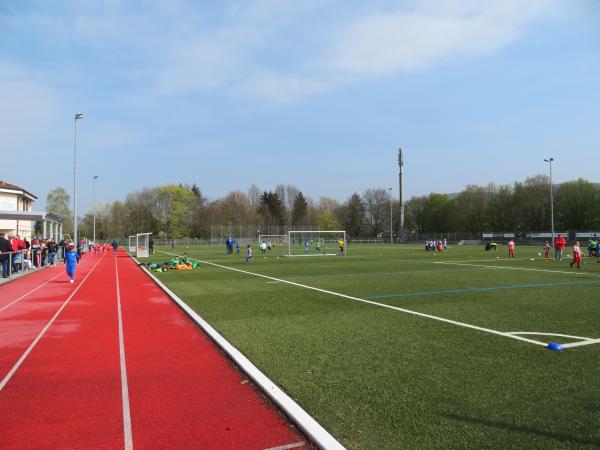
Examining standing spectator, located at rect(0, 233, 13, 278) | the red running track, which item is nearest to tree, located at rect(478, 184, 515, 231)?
standing spectator, located at rect(0, 233, 13, 278)

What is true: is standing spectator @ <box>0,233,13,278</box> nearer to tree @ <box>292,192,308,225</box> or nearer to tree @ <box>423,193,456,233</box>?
tree @ <box>423,193,456,233</box>

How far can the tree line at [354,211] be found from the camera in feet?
261

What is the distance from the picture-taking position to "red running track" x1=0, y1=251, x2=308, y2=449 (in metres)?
3.92

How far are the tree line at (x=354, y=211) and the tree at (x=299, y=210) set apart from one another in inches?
10.4

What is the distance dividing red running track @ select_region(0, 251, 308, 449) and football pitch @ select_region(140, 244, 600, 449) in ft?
1.87

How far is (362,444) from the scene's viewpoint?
142 inches

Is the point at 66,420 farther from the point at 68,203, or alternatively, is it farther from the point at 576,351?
the point at 68,203

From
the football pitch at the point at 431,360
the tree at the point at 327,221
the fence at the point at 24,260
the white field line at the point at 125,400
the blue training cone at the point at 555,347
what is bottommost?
the white field line at the point at 125,400

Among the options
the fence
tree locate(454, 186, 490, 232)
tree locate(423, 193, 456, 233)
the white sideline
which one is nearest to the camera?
the white sideline

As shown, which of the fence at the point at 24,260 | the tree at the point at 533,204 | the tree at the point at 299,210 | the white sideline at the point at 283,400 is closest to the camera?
the white sideline at the point at 283,400

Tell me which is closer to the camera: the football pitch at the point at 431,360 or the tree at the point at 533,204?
the football pitch at the point at 431,360

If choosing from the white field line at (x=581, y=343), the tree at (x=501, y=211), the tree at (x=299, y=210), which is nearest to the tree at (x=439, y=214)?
the tree at (x=501, y=211)

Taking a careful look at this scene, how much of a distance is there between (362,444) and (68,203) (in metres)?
97.6

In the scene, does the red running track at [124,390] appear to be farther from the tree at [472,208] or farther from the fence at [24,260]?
the tree at [472,208]
